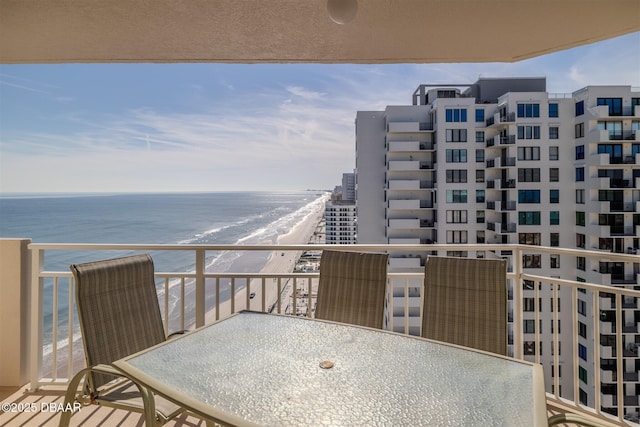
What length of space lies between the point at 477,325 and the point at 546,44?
2.44m

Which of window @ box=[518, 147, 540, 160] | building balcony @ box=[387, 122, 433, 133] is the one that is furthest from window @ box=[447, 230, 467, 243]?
building balcony @ box=[387, 122, 433, 133]

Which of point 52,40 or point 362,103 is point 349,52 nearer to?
point 52,40

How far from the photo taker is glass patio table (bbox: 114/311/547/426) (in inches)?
36.5

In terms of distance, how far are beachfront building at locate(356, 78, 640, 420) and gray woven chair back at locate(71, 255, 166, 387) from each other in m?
18.6

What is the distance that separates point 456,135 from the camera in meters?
22.9

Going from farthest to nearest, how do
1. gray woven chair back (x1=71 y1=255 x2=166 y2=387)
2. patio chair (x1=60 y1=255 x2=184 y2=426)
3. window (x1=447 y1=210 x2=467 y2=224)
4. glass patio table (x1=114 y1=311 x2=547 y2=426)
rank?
window (x1=447 y1=210 x2=467 y2=224)
gray woven chair back (x1=71 y1=255 x2=166 y2=387)
patio chair (x1=60 y1=255 x2=184 y2=426)
glass patio table (x1=114 y1=311 x2=547 y2=426)

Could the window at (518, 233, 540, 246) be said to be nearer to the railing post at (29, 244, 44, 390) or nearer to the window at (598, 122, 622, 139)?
the window at (598, 122, 622, 139)

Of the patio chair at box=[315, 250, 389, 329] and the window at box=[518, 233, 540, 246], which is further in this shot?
the window at box=[518, 233, 540, 246]

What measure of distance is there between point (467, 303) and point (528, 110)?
24.1 metres

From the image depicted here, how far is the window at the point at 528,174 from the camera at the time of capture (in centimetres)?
2156

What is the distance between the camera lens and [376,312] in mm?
1906

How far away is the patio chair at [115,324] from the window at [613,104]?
26.1 m

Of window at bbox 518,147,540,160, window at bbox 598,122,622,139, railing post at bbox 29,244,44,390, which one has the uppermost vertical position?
window at bbox 598,122,622,139

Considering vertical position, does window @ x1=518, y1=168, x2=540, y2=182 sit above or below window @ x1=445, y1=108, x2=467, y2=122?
below
